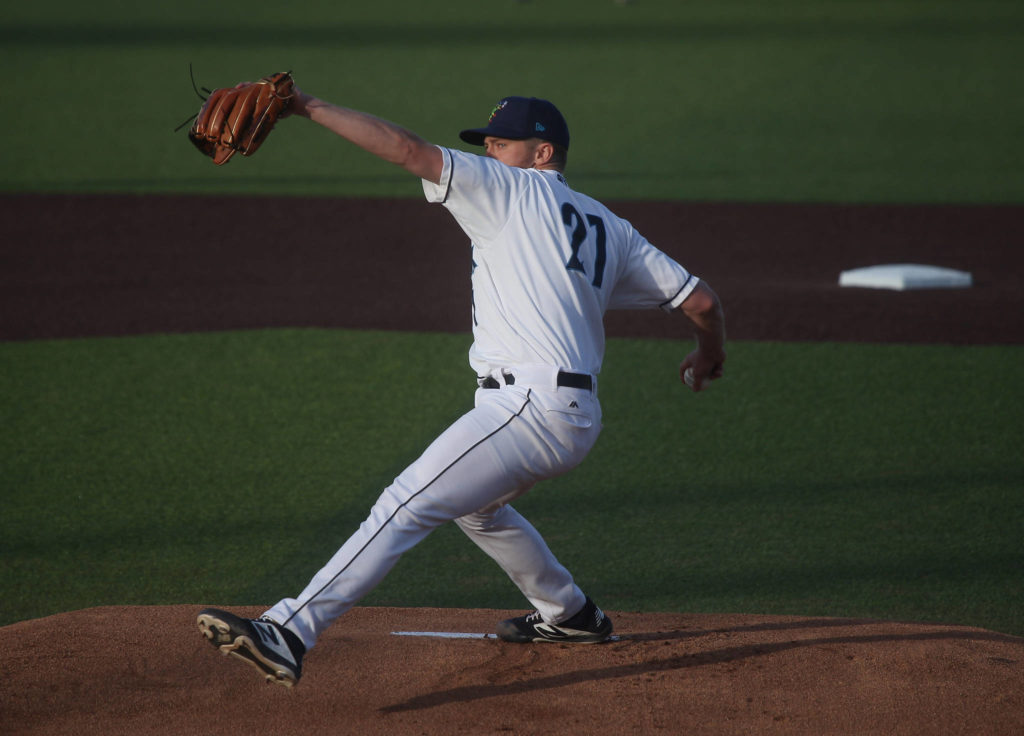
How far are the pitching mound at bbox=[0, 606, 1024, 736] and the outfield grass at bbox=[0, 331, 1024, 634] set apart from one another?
61 cm

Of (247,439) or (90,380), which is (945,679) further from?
(90,380)

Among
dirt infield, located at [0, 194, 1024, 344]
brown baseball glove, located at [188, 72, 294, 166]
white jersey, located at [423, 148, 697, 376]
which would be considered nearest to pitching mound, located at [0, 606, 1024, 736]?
white jersey, located at [423, 148, 697, 376]

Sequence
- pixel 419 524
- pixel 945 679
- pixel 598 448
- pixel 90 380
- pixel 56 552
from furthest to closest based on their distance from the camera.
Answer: pixel 90 380
pixel 598 448
pixel 56 552
pixel 945 679
pixel 419 524

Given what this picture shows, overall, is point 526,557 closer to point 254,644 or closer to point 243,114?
point 254,644

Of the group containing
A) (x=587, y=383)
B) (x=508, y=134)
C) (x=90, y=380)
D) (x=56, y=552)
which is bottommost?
(x=56, y=552)

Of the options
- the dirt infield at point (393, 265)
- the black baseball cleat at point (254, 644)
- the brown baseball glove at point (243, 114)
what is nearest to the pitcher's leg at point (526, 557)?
the black baseball cleat at point (254, 644)

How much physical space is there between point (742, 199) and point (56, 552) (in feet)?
27.4

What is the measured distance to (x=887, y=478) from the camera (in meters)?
5.65

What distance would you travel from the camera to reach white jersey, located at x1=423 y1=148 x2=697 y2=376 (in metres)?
3.37

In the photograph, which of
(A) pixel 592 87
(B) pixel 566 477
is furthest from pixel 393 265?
(A) pixel 592 87

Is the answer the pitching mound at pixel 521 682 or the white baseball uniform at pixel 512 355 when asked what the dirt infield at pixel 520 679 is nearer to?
the pitching mound at pixel 521 682

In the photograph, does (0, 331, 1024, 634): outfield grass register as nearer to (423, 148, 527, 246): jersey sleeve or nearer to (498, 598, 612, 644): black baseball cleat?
(498, 598, 612, 644): black baseball cleat

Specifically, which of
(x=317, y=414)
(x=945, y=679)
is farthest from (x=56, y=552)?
(x=945, y=679)

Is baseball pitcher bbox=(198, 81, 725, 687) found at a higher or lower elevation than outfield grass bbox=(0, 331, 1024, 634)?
higher
